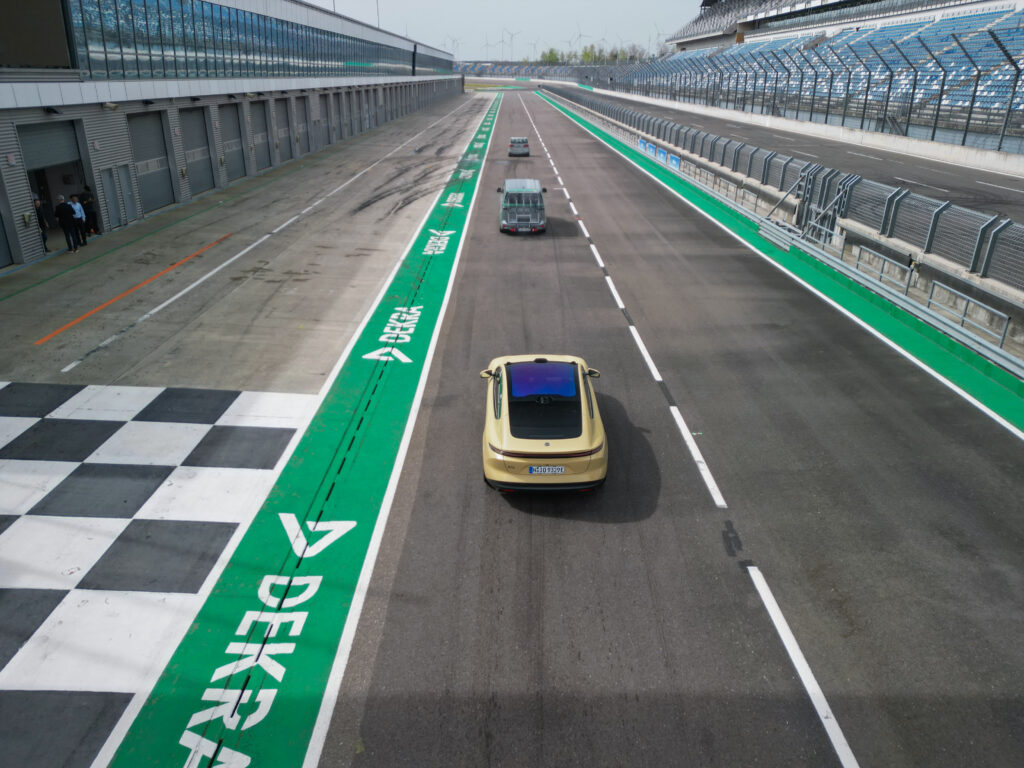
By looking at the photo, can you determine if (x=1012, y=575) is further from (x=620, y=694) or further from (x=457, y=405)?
(x=457, y=405)

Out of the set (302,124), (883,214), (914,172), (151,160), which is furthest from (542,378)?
(302,124)

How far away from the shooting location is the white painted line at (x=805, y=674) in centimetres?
580

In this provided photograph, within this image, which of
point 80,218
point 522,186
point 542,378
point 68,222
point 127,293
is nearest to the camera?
point 542,378

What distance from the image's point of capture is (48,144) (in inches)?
817

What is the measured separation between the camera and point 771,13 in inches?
4286

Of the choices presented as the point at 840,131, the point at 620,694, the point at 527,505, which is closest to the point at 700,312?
the point at 527,505

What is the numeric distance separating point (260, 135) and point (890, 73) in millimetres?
38764

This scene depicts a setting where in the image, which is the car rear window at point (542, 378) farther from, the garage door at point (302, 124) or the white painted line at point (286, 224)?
the garage door at point (302, 124)

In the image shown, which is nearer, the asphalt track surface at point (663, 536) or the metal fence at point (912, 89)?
the asphalt track surface at point (663, 536)

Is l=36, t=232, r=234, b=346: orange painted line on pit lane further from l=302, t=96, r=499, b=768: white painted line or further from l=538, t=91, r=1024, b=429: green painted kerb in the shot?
l=538, t=91, r=1024, b=429: green painted kerb

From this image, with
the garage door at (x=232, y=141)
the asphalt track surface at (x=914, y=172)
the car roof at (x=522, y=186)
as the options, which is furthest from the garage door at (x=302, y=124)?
the asphalt track surface at (x=914, y=172)

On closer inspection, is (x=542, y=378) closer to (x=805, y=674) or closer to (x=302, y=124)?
(x=805, y=674)

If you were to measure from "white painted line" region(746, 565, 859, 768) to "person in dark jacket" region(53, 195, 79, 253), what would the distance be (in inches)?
858

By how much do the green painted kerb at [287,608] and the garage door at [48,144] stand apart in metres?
14.4
